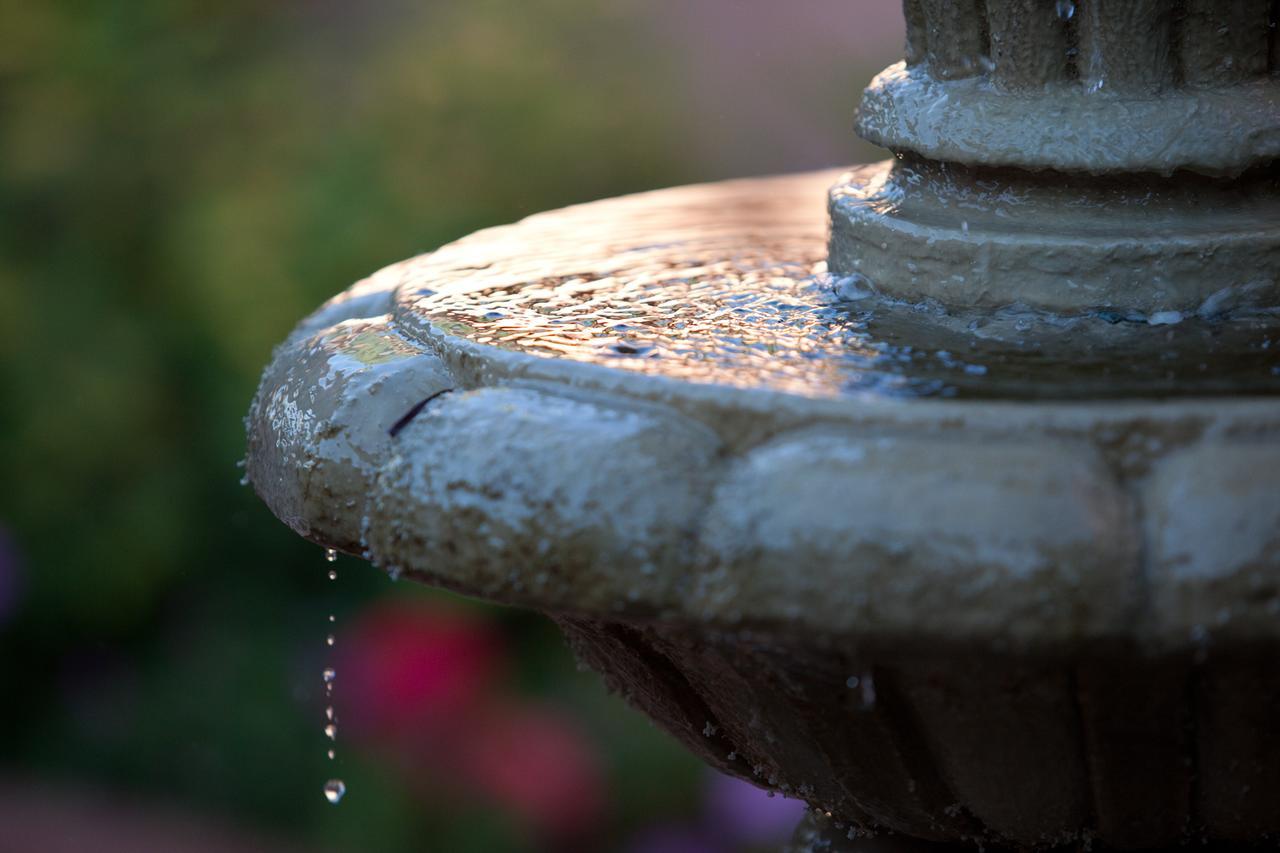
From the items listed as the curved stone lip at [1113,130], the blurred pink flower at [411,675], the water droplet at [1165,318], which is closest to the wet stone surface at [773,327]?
the water droplet at [1165,318]

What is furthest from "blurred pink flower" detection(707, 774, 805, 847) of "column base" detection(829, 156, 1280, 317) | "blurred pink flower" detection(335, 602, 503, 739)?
"column base" detection(829, 156, 1280, 317)

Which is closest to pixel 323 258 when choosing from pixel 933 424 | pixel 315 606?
pixel 315 606

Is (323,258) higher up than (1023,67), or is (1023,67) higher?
(1023,67)

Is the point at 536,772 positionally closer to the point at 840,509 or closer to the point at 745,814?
the point at 745,814

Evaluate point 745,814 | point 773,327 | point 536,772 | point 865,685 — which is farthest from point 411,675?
point 865,685

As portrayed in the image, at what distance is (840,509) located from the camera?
0.97 metres

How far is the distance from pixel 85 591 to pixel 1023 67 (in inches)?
113

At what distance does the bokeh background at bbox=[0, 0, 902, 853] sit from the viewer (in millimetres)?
3150

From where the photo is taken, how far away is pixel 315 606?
3.55 metres

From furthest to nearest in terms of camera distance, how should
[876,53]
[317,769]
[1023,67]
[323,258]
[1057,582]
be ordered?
[876,53]
[323,258]
[317,769]
[1023,67]
[1057,582]

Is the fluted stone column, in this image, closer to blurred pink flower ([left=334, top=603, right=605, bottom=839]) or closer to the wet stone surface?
the wet stone surface

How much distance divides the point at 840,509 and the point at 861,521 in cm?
2

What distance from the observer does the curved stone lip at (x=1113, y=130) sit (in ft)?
4.20

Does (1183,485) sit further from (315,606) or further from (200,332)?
(200,332)
